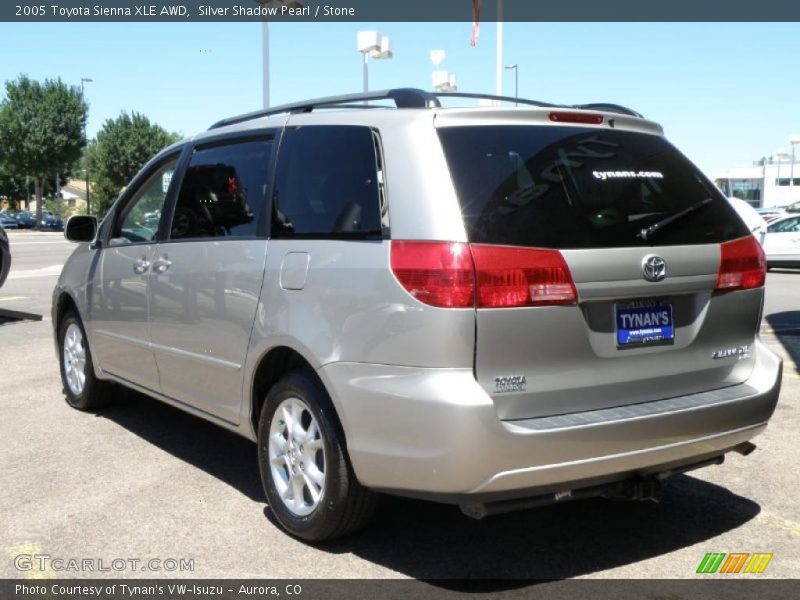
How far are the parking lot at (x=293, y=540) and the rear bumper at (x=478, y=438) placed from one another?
478mm

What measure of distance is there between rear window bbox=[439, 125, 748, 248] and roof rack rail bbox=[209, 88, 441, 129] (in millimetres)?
267

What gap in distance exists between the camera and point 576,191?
3.45 m

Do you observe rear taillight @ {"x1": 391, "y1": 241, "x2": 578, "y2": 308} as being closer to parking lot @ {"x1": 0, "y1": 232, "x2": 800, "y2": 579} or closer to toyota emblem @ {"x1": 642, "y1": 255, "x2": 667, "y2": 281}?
toyota emblem @ {"x1": 642, "y1": 255, "x2": 667, "y2": 281}

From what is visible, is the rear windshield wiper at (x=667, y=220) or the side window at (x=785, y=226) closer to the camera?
the rear windshield wiper at (x=667, y=220)

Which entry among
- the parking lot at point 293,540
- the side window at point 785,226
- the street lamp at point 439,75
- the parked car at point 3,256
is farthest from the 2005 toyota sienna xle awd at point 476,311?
the street lamp at point 439,75

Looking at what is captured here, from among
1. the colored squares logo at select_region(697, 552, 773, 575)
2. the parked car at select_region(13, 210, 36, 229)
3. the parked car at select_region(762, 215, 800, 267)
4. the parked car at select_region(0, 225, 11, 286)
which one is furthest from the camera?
the parked car at select_region(13, 210, 36, 229)

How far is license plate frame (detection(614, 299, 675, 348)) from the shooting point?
3.42m

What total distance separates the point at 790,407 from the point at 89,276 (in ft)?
16.4

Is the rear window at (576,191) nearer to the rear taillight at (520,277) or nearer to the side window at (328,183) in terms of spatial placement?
the rear taillight at (520,277)

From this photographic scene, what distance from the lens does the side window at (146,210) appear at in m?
5.16

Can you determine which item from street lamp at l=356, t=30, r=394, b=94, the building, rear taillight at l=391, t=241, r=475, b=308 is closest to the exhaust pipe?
rear taillight at l=391, t=241, r=475, b=308

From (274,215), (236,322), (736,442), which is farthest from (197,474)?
(736,442)

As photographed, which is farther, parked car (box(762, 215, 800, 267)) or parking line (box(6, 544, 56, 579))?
parked car (box(762, 215, 800, 267))

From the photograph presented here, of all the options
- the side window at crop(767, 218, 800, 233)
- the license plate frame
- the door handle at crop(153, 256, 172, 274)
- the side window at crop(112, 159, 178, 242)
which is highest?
the side window at crop(112, 159, 178, 242)
